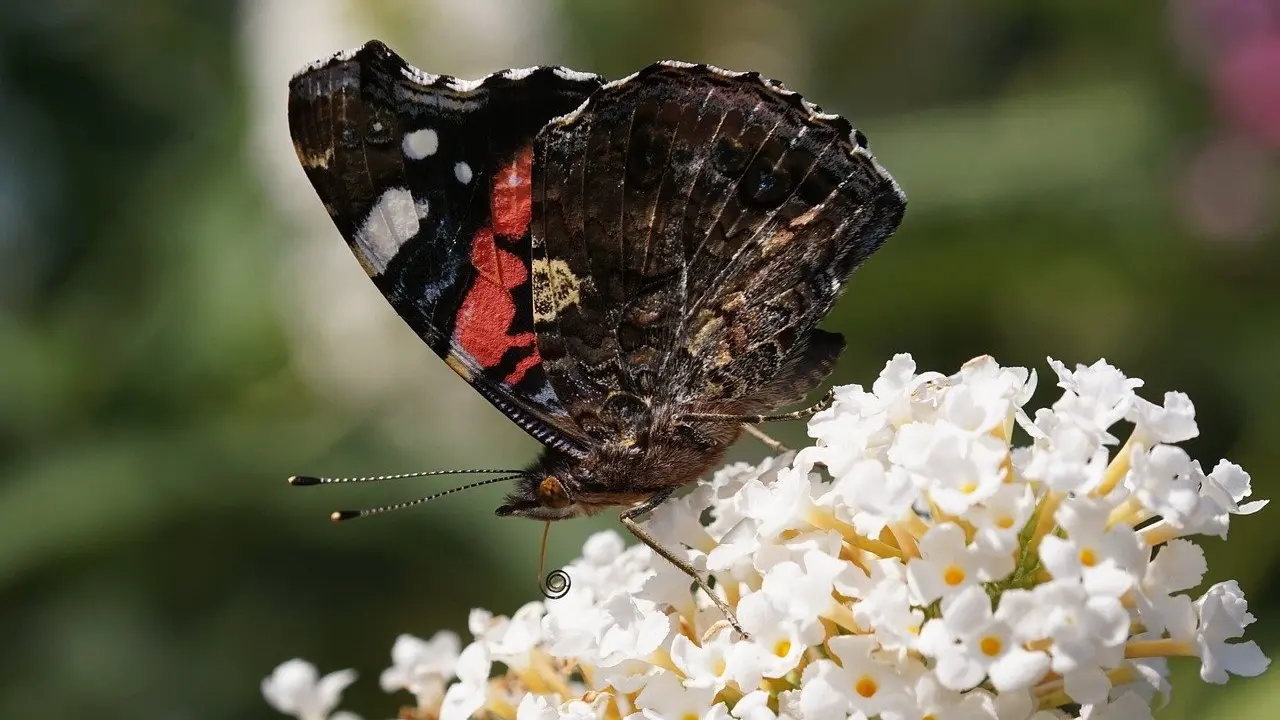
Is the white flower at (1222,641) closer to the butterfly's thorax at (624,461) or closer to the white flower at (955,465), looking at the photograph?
the white flower at (955,465)

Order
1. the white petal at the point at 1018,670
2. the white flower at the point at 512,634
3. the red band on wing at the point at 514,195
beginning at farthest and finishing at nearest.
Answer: the red band on wing at the point at 514,195 < the white flower at the point at 512,634 < the white petal at the point at 1018,670

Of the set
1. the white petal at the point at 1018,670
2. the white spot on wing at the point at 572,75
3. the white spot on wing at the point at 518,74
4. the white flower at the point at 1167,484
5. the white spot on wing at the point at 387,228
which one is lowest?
the white petal at the point at 1018,670

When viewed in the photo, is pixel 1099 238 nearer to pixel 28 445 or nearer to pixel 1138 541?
pixel 1138 541

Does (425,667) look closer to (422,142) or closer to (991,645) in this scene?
(422,142)

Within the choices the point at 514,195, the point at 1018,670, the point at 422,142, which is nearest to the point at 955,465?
the point at 1018,670

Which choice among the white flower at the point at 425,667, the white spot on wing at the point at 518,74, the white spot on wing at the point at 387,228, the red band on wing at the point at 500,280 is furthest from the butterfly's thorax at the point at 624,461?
the white spot on wing at the point at 518,74

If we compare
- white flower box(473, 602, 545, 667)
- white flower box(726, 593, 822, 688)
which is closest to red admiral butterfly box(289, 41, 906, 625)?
white flower box(473, 602, 545, 667)

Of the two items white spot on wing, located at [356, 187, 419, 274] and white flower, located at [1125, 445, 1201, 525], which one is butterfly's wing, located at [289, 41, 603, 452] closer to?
white spot on wing, located at [356, 187, 419, 274]
